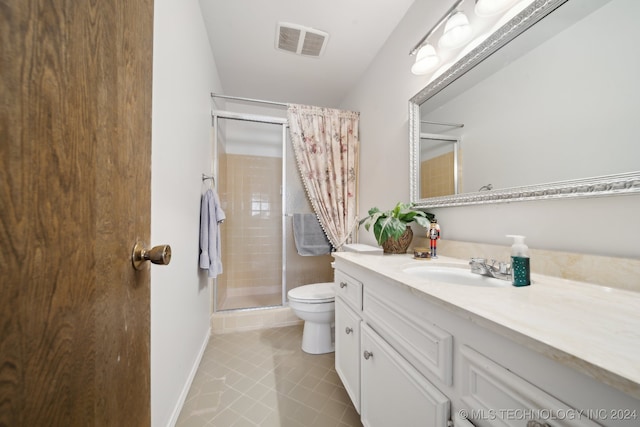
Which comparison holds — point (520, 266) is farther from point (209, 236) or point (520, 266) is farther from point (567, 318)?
point (209, 236)

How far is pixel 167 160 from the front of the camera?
1.02 m

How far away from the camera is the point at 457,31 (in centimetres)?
107

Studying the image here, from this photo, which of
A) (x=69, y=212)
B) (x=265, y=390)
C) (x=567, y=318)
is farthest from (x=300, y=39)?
(x=265, y=390)

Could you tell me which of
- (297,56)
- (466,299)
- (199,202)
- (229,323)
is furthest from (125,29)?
(229,323)

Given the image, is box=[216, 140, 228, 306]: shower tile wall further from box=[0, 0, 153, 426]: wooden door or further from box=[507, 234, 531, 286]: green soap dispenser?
box=[507, 234, 531, 286]: green soap dispenser

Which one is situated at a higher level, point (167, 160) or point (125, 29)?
point (125, 29)

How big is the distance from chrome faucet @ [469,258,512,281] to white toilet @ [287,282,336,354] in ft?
3.29


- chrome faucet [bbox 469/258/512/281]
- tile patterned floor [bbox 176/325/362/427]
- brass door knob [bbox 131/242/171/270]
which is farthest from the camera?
tile patterned floor [bbox 176/325/362/427]

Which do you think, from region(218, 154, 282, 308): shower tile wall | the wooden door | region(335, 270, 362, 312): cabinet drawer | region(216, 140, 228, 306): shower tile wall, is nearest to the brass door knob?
the wooden door

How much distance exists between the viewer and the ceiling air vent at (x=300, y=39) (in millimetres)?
1624

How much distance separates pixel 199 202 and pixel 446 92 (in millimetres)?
1727

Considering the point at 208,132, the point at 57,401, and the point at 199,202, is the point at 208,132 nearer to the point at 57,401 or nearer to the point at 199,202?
the point at 199,202

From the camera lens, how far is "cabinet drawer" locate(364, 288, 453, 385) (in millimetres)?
544

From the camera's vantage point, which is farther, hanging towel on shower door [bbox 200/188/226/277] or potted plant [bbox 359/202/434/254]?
hanging towel on shower door [bbox 200/188/226/277]
